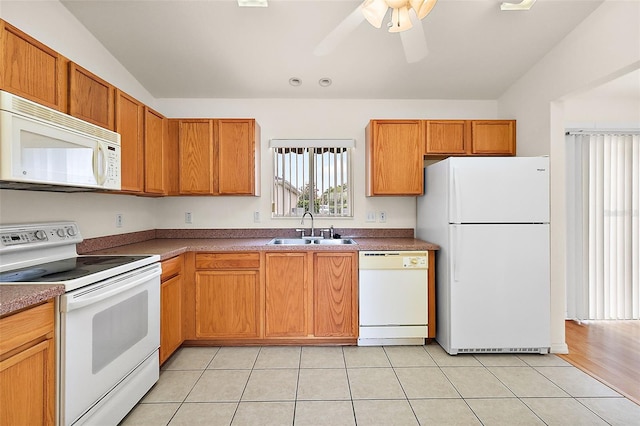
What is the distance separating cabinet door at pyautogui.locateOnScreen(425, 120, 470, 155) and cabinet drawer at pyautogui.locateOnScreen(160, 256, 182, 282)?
2.55m

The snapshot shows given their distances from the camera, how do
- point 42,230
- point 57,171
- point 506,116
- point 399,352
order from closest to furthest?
point 57,171 < point 42,230 < point 399,352 < point 506,116

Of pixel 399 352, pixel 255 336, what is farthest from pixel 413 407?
pixel 255 336

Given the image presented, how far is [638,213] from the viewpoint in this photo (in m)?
3.31

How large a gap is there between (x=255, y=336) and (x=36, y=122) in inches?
84.0

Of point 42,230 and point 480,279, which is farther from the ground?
point 42,230

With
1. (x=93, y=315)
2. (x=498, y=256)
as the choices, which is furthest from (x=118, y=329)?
(x=498, y=256)

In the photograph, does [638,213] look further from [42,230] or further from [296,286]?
[42,230]

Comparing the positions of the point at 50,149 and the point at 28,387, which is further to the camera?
the point at 50,149

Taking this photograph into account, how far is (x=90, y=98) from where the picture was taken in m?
1.96

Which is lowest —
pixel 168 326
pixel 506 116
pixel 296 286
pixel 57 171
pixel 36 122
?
pixel 168 326

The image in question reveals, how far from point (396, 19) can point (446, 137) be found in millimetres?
1744

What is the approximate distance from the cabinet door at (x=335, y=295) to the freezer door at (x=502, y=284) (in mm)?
862

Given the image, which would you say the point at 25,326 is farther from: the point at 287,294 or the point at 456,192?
the point at 456,192

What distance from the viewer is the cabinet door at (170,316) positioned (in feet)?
7.70
